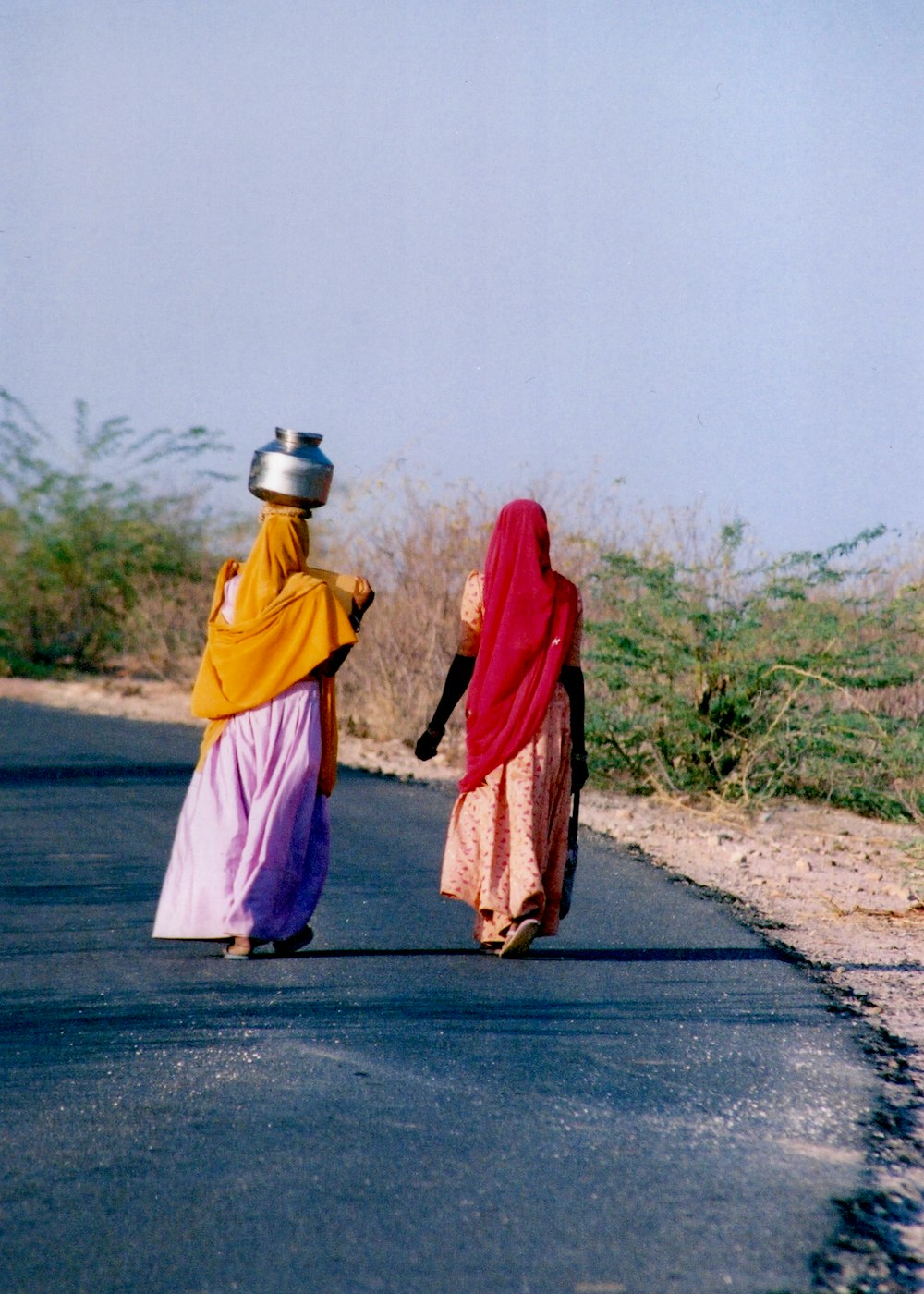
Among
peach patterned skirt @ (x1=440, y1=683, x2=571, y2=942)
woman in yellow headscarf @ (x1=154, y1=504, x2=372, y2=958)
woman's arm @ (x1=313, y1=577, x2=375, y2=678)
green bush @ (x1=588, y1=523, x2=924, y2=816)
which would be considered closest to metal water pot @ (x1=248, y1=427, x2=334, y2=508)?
→ woman in yellow headscarf @ (x1=154, y1=504, x2=372, y2=958)

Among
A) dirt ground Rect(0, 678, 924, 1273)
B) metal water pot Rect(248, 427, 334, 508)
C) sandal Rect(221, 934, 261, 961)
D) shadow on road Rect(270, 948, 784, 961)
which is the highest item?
metal water pot Rect(248, 427, 334, 508)

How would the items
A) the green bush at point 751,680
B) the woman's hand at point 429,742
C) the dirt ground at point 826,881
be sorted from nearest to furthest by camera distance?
the dirt ground at point 826,881 < the woman's hand at point 429,742 < the green bush at point 751,680

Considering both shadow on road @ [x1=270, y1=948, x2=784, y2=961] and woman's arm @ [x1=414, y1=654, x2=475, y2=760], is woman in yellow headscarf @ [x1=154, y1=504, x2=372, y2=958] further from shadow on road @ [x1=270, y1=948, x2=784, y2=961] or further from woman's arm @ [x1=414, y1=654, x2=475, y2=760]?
woman's arm @ [x1=414, y1=654, x2=475, y2=760]

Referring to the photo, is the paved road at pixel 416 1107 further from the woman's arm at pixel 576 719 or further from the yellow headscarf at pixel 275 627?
the yellow headscarf at pixel 275 627

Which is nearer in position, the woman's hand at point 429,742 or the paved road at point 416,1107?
the paved road at point 416,1107

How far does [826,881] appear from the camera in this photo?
1030 centimetres

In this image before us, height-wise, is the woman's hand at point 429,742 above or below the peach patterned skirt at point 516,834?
above

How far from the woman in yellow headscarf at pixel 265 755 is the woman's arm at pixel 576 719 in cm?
91

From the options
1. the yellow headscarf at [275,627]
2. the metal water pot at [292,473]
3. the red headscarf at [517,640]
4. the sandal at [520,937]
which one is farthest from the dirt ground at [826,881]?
the metal water pot at [292,473]

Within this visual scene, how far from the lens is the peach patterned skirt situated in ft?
23.7

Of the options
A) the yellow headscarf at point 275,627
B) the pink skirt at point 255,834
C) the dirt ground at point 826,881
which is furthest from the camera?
the yellow headscarf at point 275,627

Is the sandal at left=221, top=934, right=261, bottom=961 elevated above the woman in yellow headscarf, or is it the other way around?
the woman in yellow headscarf

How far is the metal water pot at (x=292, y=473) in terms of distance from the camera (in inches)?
283

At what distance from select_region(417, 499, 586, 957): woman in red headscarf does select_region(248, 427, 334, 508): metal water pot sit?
0.74m
